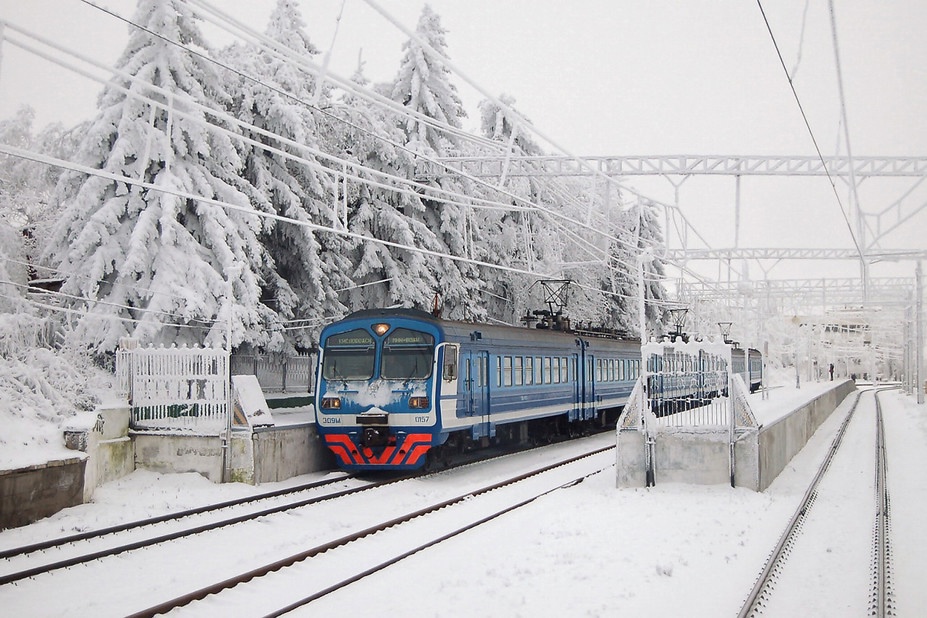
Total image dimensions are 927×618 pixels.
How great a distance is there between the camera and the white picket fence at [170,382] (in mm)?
16094

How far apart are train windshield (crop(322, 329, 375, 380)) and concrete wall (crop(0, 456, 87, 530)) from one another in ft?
17.8

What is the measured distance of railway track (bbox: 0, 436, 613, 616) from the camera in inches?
349

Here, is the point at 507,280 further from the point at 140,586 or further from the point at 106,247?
the point at 140,586

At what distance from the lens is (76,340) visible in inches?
753

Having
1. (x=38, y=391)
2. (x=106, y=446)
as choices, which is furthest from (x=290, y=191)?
(x=106, y=446)

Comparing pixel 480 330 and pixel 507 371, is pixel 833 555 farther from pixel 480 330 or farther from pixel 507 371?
pixel 507 371

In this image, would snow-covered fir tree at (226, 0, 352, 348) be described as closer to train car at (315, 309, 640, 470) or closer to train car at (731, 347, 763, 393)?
train car at (315, 309, 640, 470)

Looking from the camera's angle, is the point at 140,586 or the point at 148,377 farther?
the point at 148,377

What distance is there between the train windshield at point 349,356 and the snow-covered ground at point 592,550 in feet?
7.79

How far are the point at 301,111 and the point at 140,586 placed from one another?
18012 mm

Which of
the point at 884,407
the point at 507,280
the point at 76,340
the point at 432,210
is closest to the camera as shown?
the point at 76,340

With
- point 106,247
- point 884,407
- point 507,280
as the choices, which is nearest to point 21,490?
point 106,247

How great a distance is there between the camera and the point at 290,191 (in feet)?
80.1

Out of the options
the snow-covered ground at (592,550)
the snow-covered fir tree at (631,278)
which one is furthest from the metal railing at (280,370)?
the snow-covered fir tree at (631,278)
